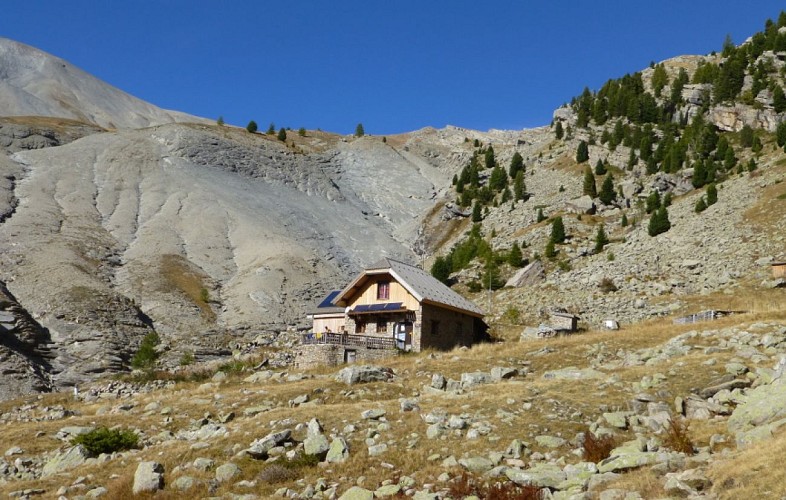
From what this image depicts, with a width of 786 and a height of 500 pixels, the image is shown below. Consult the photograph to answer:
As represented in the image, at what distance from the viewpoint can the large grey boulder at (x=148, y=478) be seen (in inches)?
701

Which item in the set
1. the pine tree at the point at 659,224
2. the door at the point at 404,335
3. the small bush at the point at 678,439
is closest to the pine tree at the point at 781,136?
the pine tree at the point at 659,224

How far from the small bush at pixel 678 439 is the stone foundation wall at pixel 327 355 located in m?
22.2

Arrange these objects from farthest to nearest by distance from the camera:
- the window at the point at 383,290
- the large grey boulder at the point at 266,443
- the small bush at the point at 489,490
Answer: the window at the point at 383,290 < the large grey boulder at the point at 266,443 < the small bush at the point at 489,490

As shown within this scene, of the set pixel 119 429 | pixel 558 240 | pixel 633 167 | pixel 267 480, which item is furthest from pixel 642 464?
pixel 633 167

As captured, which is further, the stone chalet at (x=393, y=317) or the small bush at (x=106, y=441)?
the stone chalet at (x=393, y=317)

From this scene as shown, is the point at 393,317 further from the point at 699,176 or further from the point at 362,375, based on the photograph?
the point at 699,176

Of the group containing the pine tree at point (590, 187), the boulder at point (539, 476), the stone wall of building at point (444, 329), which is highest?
the pine tree at point (590, 187)

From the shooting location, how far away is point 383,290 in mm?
45500

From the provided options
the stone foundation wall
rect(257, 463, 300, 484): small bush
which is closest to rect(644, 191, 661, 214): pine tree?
the stone foundation wall

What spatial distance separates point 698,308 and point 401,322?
68.3 ft

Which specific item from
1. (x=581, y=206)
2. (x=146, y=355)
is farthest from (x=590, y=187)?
(x=146, y=355)

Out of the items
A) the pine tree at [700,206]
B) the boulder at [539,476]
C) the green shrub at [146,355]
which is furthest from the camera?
Answer: the pine tree at [700,206]

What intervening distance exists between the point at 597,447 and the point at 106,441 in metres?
16.7

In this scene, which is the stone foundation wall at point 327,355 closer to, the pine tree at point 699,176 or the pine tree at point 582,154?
the pine tree at point 699,176
